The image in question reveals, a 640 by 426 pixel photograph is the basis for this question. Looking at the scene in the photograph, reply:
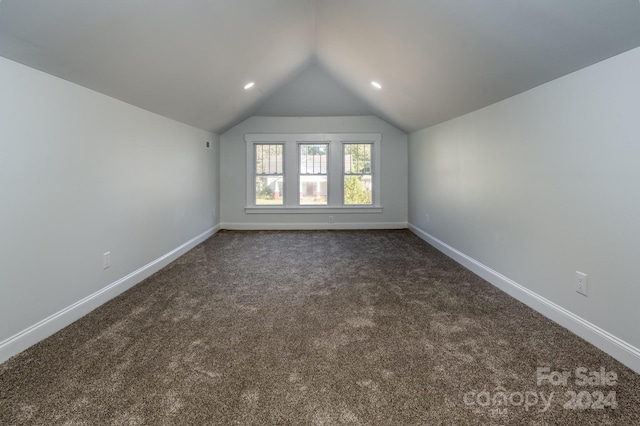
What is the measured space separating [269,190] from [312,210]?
3.23ft

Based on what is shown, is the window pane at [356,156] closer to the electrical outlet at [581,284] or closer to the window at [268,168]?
the window at [268,168]

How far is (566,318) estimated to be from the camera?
2.08 metres

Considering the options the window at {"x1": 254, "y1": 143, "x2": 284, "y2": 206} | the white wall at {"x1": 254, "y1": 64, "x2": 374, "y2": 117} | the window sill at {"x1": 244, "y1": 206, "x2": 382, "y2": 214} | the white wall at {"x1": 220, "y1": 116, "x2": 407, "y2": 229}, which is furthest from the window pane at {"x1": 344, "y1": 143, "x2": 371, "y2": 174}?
the window at {"x1": 254, "y1": 143, "x2": 284, "y2": 206}

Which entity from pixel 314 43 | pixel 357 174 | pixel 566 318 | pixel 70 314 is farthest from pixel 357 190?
pixel 70 314

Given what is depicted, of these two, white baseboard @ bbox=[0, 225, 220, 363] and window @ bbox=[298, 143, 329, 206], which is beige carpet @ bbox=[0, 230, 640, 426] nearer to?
white baseboard @ bbox=[0, 225, 220, 363]

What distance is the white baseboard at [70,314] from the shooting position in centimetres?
175

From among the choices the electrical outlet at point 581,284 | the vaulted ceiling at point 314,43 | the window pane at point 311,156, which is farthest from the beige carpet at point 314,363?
the window pane at point 311,156

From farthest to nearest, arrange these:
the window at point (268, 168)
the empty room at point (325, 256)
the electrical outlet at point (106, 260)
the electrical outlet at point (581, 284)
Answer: the window at point (268, 168) → the electrical outlet at point (106, 260) → the electrical outlet at point (581, 284) → the empty room at point (325, 256)

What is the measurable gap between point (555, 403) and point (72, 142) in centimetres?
334

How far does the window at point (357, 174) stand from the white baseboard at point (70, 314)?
12.2 ft

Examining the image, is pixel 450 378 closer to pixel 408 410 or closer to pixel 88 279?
pixel 408 410

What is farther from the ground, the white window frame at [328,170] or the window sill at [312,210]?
the white window frame at [328,170]

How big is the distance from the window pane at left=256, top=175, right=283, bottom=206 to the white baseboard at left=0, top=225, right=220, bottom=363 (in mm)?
2754

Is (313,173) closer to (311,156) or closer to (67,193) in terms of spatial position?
(311,156)
